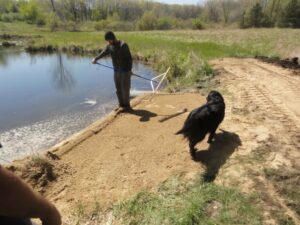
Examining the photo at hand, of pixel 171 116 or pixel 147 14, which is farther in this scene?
pixel 147 14

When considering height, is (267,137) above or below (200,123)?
below

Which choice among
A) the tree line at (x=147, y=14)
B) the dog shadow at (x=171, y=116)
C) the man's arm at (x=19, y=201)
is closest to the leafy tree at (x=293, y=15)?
the tree line at (x=147, y=14)

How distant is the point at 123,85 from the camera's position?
29.2 feet

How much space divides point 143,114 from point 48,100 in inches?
236

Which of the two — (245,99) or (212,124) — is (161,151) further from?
(245,99)

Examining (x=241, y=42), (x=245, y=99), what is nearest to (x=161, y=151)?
(x=245, y=99)

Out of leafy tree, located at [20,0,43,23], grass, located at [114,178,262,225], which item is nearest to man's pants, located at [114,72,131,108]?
grass, located at [114,178,262,225]

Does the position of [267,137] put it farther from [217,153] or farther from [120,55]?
[120,55]

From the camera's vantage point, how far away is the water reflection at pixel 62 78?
1574cm

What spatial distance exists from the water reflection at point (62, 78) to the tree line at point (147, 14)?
1051 inches

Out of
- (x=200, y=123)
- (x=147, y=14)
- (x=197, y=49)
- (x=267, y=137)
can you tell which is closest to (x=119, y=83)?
(x=200, y=123)

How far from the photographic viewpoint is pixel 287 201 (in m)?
4.64

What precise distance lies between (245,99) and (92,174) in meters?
5.00

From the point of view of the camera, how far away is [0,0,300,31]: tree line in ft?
134
